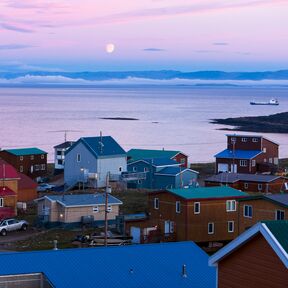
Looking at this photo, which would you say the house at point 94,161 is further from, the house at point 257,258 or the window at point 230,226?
the house at point 257,258

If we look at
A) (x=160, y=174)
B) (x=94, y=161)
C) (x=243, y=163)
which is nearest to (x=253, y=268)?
(x=160, y=174)

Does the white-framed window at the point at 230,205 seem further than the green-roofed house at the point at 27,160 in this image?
No

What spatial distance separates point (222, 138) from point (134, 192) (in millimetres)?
57977

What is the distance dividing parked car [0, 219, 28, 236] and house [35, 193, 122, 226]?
1.03 meters

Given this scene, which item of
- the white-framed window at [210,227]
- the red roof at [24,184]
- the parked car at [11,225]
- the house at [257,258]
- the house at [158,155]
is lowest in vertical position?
the parked car at [11,225]

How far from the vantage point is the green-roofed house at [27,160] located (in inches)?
2000

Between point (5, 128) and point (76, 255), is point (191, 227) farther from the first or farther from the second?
point (5, 128)

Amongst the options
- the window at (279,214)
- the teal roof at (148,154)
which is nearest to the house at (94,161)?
the teal roof at (148,154)

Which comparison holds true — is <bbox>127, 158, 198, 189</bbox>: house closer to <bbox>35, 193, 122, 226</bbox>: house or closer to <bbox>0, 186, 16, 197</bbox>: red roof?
<bbox>0, 186, 16, 197</bbox>: red roof

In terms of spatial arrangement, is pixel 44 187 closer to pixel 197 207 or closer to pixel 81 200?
pixel 81 200

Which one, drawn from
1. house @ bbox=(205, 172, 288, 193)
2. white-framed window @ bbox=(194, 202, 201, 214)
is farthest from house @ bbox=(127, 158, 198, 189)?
white-framed window @ bbox=(194, 202, 201, 214)

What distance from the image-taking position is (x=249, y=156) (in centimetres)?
4941

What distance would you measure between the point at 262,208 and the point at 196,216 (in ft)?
9.71

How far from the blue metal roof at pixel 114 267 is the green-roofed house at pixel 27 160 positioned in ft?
116
